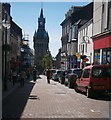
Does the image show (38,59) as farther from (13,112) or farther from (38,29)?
(13,112)

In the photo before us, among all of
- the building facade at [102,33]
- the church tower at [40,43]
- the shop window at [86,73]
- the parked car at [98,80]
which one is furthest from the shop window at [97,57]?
the church tower at [40,43]

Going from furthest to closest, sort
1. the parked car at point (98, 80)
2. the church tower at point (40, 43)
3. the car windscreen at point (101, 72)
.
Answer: the church tower at point (40, 43), the car windscreen at point (101, 72), the parked car at point (98, 80)

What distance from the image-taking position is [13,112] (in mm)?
10742

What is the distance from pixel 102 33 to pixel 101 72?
43.6 ft

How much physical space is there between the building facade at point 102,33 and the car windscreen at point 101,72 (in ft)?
36.1

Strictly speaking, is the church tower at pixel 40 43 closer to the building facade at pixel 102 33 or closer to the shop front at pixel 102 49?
the building facade at pixel 102 33

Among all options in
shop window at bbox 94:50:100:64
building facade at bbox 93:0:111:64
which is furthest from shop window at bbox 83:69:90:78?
shop window at bbox 94:50:100:64

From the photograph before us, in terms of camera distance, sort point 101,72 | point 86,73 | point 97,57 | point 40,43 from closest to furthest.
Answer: point 101,72
point 86,73
point 97,57
point 40,43

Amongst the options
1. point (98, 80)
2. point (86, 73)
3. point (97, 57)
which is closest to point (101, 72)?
point (98, 80)

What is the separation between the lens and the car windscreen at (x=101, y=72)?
15.8 m

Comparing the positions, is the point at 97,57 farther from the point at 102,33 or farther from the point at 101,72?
the point at 101,72

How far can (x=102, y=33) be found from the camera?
28.6 m

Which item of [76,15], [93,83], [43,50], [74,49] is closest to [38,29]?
[43,50]

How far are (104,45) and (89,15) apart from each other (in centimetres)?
3785
